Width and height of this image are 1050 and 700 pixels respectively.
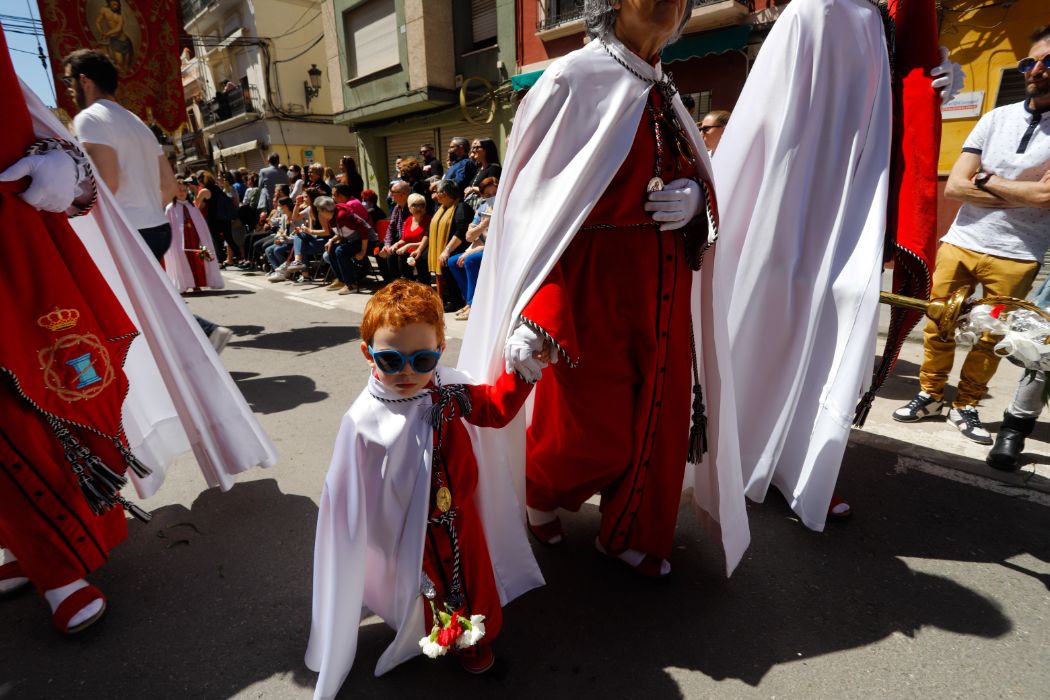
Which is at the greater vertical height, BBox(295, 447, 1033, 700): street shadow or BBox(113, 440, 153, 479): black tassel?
BBox(113, 440, 153, 479): black tassel

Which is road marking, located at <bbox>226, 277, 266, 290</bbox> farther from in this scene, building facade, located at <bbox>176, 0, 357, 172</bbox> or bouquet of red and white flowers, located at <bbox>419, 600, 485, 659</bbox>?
building facade, located at <bbox>176, 0, 357, 172</bbox>

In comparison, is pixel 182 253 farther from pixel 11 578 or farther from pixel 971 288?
pixel 971 288

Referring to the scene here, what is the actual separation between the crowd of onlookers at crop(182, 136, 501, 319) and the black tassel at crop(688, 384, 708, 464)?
3700 millimetres

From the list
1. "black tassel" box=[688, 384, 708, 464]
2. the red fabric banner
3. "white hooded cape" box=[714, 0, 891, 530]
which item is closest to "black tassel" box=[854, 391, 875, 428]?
"white hooded cape" box=[714, 0, 891, 530]

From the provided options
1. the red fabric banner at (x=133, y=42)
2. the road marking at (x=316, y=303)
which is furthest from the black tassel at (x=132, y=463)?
the road marking at (x=316, y=303)

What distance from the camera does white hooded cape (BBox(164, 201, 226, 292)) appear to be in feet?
24.2

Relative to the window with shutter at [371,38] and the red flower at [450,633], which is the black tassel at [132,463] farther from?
the window with shutter at [371,38]

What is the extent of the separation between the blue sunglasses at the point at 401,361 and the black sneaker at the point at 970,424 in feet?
10.2

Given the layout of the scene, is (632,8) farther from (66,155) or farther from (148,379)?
(148,379)

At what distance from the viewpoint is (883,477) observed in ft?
8.90

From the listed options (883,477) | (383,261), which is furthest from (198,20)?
(883,477)

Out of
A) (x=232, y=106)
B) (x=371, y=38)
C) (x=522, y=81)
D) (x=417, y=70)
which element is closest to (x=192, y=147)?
(x=232, y=106)

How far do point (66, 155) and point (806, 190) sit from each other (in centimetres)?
247

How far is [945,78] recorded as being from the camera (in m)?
2.00
